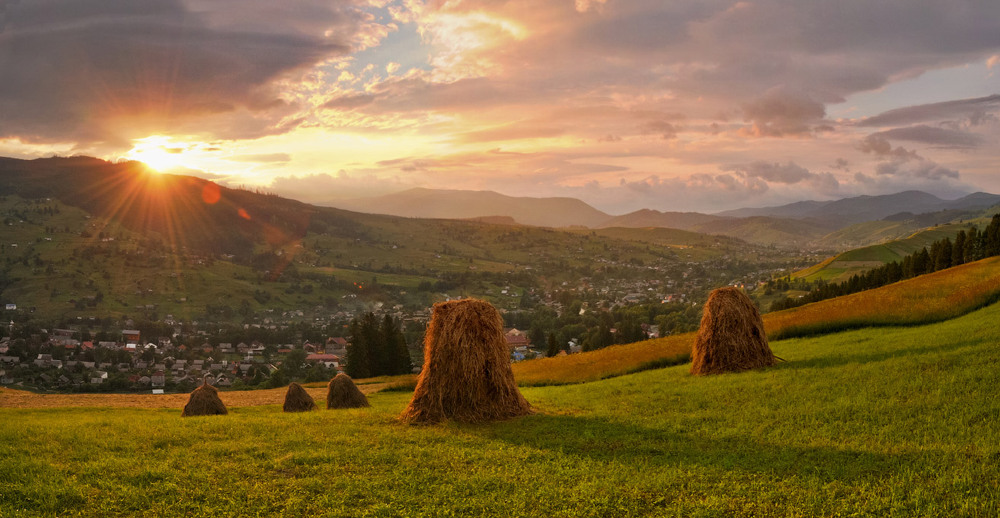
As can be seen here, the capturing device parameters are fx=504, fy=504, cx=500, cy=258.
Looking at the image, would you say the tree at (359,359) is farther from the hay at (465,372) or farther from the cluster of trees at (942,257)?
the cluster of trees at (942,257)

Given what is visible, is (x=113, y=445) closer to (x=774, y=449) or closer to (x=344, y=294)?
(x=774, y=449)

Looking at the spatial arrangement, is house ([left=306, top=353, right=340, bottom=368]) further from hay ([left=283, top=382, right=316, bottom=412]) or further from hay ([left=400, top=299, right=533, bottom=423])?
hay ([left=400, top=299, right=533, bottom=423])

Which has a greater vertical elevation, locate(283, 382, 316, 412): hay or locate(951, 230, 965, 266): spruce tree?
locate(951, 230, 965, 266): spruce tree

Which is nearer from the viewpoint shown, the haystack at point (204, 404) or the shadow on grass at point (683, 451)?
the shadow on grass at point (683, 451)

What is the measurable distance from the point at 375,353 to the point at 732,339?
2002 inches

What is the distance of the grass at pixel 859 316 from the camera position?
27172 millimetres

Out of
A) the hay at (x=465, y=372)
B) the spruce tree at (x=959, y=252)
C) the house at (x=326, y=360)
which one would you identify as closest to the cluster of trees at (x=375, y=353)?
the house at (x=326, y=360)

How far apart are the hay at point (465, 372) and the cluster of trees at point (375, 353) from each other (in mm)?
49909

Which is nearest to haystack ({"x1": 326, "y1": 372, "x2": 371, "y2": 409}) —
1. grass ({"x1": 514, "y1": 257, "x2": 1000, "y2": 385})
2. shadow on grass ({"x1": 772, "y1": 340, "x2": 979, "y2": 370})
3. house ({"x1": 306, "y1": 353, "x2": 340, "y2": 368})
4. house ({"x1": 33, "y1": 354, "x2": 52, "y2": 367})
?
grass ({"x1": 514, "y1": 257, "x2": 1000, "y2": 385})

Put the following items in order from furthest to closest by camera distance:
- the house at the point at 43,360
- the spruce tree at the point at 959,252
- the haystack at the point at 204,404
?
the house at the point at 43,360
the spruce tree at the point at 959,252
the haystack at the point at 204,404

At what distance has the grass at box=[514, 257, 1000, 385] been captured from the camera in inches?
1070

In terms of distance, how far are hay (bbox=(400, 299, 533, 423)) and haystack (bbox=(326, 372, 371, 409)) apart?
1179cm

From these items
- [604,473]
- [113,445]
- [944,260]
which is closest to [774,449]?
[604,473]

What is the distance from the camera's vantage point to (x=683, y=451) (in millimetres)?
11477
